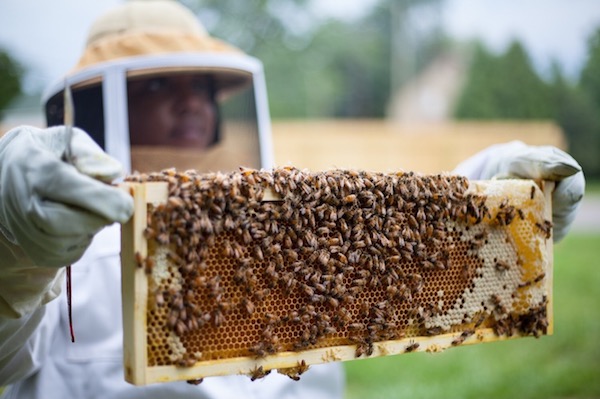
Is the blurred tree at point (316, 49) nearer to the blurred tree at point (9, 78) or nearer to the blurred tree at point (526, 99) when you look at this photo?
the blurred tree at point (526, 99)

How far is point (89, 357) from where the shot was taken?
271cm

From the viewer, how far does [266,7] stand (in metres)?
37.5

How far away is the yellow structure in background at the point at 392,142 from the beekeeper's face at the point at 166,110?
60.6 ft

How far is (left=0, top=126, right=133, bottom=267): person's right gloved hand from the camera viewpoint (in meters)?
1.67

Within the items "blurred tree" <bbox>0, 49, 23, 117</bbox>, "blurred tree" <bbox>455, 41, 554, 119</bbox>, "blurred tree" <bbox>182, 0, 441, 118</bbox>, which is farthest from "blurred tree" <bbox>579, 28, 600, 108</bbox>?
"blurred tree" <bbox>182, 0, 441, 118</bbox>

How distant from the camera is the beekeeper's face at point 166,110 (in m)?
3.66

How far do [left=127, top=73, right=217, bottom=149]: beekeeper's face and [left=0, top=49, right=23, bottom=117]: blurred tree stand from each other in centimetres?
818

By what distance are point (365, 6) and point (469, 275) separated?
55.7 m

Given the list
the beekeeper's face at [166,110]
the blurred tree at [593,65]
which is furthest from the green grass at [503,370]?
the beekeeper's face at [166,110]

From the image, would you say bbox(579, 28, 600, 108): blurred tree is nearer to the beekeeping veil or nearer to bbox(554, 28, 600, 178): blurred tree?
the beekeeping veil

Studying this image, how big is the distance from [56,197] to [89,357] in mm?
1292

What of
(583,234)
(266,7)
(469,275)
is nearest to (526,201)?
(469,275)

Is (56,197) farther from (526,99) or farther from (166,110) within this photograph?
(526,99)

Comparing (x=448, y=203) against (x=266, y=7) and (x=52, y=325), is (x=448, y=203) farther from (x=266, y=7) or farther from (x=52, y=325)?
(x=266, y=7)
